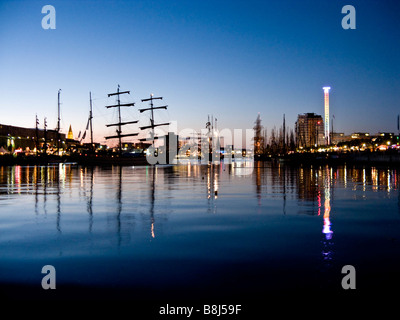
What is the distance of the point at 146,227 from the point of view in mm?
12797

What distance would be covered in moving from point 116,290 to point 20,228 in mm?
7136

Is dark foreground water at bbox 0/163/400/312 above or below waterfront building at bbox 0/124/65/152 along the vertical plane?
below

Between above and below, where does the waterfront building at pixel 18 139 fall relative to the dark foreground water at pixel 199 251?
above

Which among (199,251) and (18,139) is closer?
(199,251)

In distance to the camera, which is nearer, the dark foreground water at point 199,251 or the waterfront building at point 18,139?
the dark foreground water at point 199,251

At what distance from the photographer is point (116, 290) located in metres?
6.87

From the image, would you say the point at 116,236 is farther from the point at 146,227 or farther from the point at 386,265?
the point at 386,265

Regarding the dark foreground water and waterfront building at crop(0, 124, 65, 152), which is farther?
waterfront building at crop(0, 124, 65, 152)

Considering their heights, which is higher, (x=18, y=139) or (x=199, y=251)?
(x=18, y=139)
